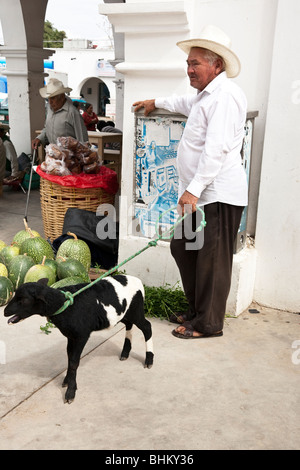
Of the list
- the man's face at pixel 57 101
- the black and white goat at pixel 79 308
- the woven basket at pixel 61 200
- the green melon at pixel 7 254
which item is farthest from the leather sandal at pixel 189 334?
the man's face at pixel 57 101

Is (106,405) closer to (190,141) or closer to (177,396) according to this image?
(177,396)

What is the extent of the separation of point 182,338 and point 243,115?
1.71 m

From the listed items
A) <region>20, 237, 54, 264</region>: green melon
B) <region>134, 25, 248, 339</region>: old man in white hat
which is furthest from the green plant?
<region>20, 237, 54, 264</region>: green melon

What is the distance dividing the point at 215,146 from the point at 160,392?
1592 millimetres

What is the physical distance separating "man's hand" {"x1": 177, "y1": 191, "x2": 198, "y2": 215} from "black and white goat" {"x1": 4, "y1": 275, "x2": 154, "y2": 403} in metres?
0.60

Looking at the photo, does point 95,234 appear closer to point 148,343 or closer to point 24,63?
point 148,343

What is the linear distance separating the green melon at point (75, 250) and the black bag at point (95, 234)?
0.82ft

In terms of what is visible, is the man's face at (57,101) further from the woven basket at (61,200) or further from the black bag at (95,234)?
the black bag at (95,234)

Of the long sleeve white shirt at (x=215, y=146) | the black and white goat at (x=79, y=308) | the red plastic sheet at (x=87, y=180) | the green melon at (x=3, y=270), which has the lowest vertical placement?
the green melon at (x=3, y=270)

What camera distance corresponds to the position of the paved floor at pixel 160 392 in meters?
2.49

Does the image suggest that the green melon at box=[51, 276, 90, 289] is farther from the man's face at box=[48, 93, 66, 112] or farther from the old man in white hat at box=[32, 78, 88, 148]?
the man's face at box=[48, 93, 66, 112]

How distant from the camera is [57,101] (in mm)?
6406

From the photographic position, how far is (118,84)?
10.6 meters

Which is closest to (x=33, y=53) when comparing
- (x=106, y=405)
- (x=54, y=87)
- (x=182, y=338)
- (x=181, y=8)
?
(x=54, y=87)
